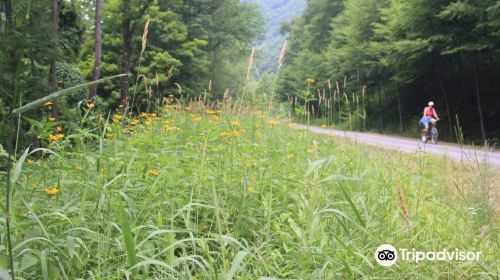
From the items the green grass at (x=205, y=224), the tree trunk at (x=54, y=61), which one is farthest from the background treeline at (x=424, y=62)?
the tree trunk at (x=54, y=61)

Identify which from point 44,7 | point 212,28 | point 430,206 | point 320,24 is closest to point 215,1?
point 212,28

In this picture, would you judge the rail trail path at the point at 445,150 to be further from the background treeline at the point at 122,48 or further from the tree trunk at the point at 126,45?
the tree trunk at the point at 126,45

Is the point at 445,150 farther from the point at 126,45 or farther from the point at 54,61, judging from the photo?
the point at 126,45

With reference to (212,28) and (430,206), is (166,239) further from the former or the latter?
(212,28)

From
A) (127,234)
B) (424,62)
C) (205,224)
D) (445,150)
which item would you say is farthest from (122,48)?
(127,234)

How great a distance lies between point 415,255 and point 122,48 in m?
16.8

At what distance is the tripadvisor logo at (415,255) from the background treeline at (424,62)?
2812 mm

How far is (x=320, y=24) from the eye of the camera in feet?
141

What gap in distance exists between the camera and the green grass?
5.54ft

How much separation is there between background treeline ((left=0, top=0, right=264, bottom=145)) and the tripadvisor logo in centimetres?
159

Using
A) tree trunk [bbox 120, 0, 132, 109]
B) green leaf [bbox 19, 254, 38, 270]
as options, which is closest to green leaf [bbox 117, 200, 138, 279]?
green leaf [bbox 19, 254, 38, 270]

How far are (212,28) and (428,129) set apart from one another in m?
17.2

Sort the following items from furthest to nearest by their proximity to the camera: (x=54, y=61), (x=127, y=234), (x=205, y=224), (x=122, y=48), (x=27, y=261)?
(x=122, y=48)
(x=54, y=61)
(x=205, y=224)
(x=27, y=261)
(x=127, y=234)

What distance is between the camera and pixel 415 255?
2.03m
